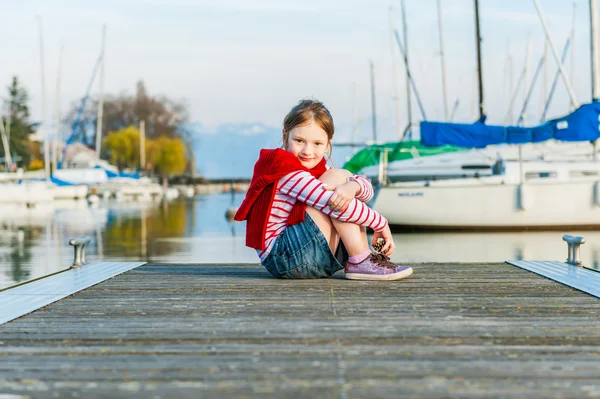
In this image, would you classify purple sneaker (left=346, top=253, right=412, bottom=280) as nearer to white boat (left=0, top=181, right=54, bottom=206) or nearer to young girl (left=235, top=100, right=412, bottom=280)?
young girl (left=235, top=100, right=412, bottom=280)

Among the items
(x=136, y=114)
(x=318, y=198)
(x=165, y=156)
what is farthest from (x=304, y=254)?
(x=136, y=114)

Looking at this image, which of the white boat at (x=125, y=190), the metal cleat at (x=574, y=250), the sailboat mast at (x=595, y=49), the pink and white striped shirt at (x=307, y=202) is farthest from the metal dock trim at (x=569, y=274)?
the white boat at (x=125, y=190)

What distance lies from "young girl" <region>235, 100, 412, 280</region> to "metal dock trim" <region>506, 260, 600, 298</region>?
93 cm

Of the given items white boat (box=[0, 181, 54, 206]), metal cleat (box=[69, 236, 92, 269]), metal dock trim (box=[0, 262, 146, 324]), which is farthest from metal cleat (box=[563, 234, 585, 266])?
white boat (box=[0, 181, 54, 206])

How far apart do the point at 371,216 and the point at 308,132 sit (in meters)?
0.58

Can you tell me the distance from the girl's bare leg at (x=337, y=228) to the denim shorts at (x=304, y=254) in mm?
39

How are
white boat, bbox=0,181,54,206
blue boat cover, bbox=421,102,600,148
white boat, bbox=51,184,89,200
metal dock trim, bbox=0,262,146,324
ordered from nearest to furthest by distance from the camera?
metal dock trim, bbox=0,262,146,324, blue boat cover, bbox=421,102,600,148, white boat, bbox=0,181,54,206, white boat, bbox=51,184,89,200

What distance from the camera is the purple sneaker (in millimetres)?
4262

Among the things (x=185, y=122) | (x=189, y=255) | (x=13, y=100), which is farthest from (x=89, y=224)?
(x=185, y=122)

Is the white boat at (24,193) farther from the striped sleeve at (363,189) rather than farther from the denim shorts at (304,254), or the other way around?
the striped sleeve at (363,189)

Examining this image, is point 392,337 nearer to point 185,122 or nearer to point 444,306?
point 444,306

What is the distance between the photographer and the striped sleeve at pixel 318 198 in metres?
4.02

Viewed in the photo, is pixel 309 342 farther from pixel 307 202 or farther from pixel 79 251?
pixel 79 251

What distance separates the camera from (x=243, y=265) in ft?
17.9
